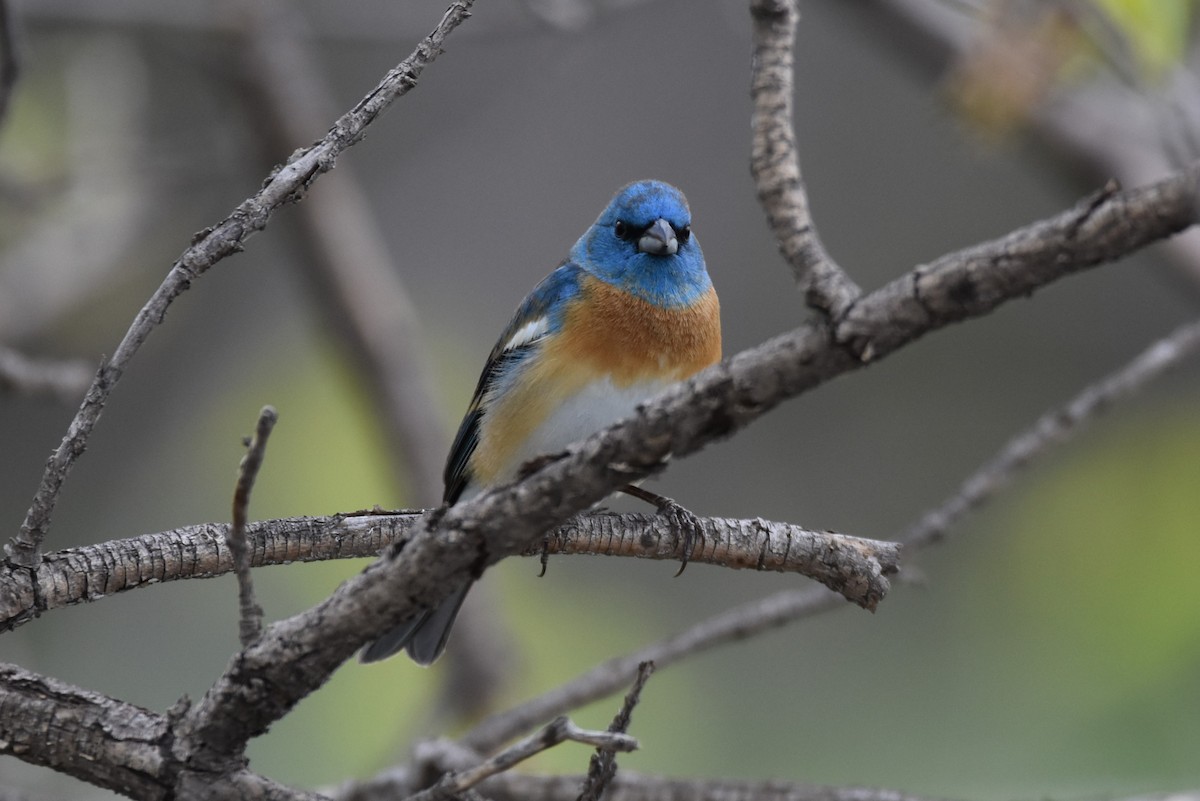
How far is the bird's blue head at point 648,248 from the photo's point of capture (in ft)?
9.91

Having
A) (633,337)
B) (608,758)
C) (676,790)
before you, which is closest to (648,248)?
(633,337)

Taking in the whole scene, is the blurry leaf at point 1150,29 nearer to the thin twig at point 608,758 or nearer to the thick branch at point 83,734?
the thin twig at point 608,758

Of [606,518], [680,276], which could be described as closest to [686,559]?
[606,518]

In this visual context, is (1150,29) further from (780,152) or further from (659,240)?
(780,152)

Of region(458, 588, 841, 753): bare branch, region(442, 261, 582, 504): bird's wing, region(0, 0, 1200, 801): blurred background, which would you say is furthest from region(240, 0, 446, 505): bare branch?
region(458, 588, 841, 753): bare branch

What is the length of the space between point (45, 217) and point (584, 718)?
99.6 inches

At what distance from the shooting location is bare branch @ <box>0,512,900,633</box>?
1.53 metres

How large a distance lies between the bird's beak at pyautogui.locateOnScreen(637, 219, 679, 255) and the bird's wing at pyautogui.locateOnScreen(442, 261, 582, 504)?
181 mm

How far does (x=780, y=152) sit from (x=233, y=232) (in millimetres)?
669

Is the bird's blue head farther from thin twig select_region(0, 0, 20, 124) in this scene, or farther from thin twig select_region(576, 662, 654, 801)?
thin twig select_region(576, 662, 654, 801)

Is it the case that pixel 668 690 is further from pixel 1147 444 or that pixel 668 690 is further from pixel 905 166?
pixel 905 166

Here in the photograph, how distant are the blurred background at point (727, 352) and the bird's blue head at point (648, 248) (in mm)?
779

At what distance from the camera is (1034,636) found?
4293 mm

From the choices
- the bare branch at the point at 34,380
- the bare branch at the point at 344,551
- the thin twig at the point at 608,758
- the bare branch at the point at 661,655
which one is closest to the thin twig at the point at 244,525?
the bare branch at the point at 344,551
